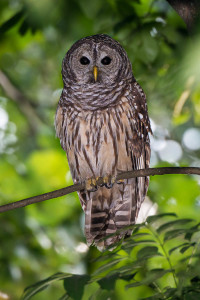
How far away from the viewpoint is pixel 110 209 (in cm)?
389

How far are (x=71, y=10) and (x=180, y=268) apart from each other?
3.44 meters

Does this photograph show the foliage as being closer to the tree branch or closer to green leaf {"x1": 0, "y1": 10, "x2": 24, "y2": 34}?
the tree branch

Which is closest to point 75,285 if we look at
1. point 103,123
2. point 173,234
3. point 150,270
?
point 150,270

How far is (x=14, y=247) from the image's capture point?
541 centimetres

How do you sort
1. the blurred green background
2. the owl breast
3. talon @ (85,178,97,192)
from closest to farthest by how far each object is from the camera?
1. talon @ (85,178,97,192)
2. the owl breast
3. the blurred green background

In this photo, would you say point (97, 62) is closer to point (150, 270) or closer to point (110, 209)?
point (110, 209)

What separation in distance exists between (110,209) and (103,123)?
799 mm

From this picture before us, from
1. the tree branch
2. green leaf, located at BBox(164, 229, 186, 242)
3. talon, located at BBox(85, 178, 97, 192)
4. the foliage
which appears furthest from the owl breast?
green leaf, located at BBox(164, 229, 186, 242)

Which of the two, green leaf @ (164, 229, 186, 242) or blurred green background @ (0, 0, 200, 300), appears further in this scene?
blurred green background @ (0, 0, 200, 300)

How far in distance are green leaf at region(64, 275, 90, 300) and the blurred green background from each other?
0.87 m

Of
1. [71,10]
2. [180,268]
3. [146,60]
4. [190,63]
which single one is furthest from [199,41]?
[71,10]

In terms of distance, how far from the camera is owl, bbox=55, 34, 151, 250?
11.6 feet

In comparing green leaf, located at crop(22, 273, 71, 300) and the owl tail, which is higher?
the owl tail

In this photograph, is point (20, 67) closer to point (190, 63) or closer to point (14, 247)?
point (14, 247)
